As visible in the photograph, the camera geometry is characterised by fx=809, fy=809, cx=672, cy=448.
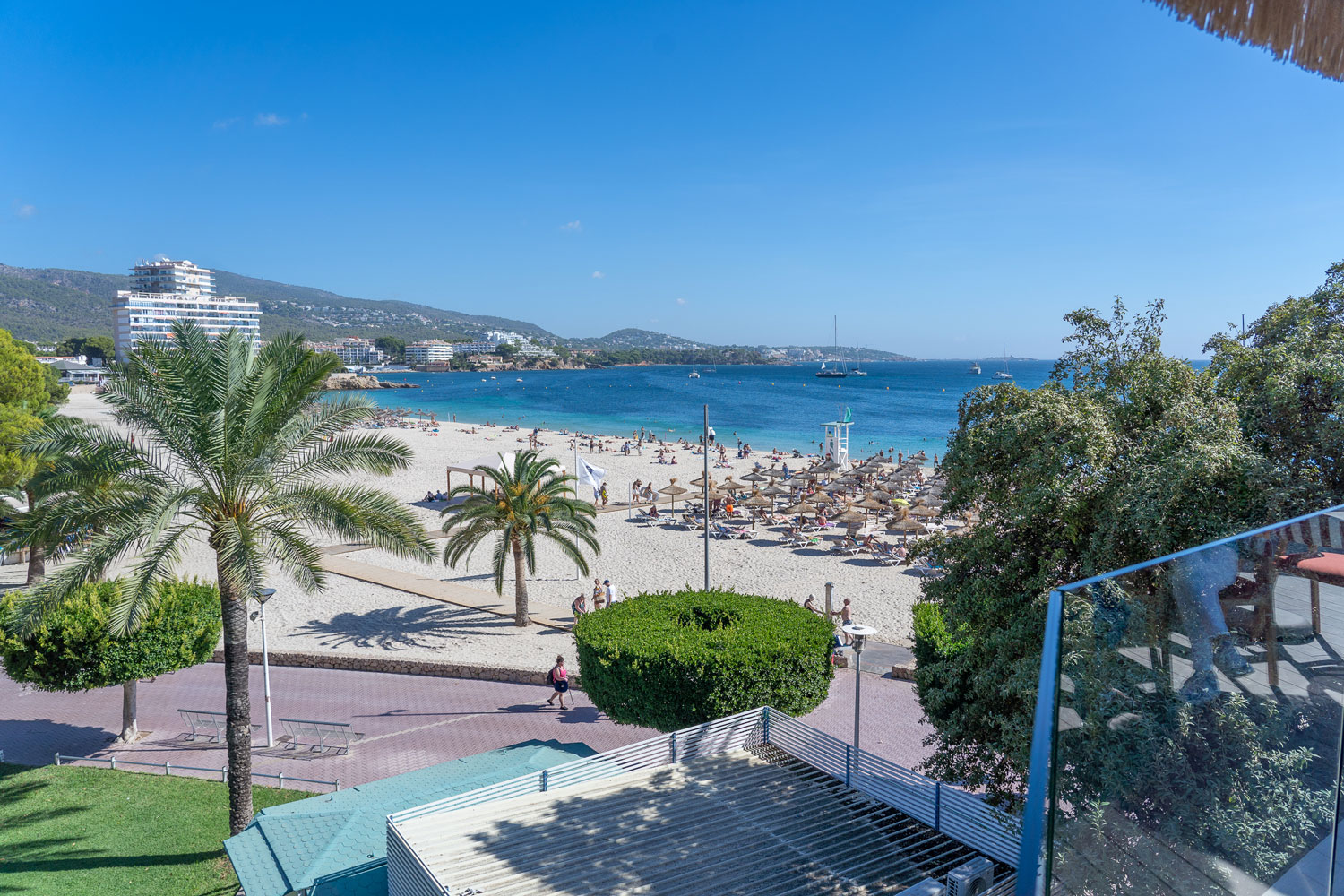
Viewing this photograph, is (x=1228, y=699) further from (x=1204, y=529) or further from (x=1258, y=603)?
(x=1204, y=529)

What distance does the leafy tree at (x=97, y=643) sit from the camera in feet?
37.1

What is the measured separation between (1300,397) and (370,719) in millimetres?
13059

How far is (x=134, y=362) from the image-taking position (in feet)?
31.8

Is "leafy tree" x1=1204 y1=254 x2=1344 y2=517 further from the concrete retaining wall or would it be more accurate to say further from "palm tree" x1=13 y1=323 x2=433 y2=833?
the concrete retaining wall

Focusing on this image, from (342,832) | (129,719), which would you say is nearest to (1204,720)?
(342,832)

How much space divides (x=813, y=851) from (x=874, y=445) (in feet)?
194

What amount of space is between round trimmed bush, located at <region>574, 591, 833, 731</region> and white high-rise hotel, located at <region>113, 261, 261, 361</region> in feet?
385

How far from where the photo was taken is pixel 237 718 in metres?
9.74

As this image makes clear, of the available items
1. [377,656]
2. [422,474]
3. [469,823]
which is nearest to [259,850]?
[469,823]

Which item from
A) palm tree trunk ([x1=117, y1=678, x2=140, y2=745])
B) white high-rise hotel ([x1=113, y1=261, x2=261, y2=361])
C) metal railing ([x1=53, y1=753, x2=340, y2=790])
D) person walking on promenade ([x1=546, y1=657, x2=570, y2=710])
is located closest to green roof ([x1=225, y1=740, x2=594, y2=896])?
metal railing ([x1=53, y1=753, x2=340, y2=790])

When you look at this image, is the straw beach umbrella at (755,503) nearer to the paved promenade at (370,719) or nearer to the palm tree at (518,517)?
the palm tree at (518,517)

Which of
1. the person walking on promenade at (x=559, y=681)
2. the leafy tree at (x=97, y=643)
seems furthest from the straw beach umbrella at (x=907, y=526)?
the leafy tree at (x=97, y=643)

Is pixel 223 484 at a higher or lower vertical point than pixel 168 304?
lower

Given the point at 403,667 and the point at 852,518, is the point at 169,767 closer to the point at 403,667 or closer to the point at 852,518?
the point at 403,667
